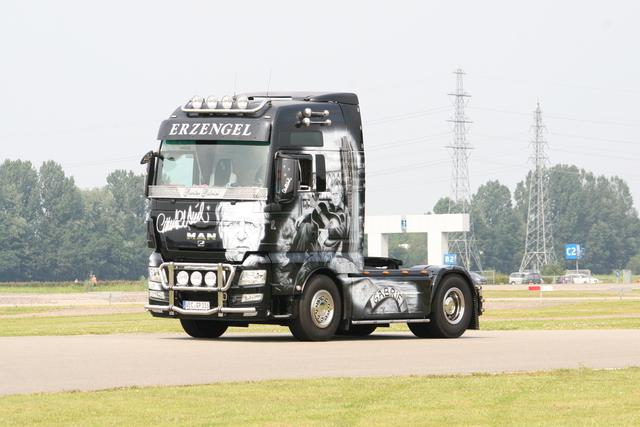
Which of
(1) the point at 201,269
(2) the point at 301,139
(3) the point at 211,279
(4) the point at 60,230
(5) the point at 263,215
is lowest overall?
(3) the point at 211,279

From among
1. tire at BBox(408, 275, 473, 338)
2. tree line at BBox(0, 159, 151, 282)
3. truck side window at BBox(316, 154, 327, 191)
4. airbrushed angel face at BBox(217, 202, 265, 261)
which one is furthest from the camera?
tree line at BBox(0, 159, 151, 282)

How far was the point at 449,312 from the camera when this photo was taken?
22.2 m

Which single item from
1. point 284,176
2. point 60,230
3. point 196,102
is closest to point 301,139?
point 284,176

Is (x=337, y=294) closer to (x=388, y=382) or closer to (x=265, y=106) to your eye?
(x=265, y=106)

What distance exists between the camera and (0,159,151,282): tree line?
137500 millimetres

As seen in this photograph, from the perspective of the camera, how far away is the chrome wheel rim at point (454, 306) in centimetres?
2216

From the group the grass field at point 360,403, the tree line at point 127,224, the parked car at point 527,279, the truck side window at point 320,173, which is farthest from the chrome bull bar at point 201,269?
the tree line at point 127,224

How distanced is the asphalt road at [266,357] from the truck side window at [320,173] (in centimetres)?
282

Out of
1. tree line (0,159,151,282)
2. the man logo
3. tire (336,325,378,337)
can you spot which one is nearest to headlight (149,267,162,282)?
the man logo

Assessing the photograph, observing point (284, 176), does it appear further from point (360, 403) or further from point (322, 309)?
point (360, 403)

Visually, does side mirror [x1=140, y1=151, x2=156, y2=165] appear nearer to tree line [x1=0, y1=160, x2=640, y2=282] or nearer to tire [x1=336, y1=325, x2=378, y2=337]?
tire [x1=336, y1=325, x2=378, y2=337]

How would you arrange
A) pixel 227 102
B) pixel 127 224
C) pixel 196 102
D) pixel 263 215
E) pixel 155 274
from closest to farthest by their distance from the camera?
pixel 263 215 → pixel 155 274 → pixel 227 102 → pixel 196 102 → pixel 127 224

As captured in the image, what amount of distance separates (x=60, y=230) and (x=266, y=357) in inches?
5099

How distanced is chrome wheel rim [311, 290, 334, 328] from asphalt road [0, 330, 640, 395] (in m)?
0.43
